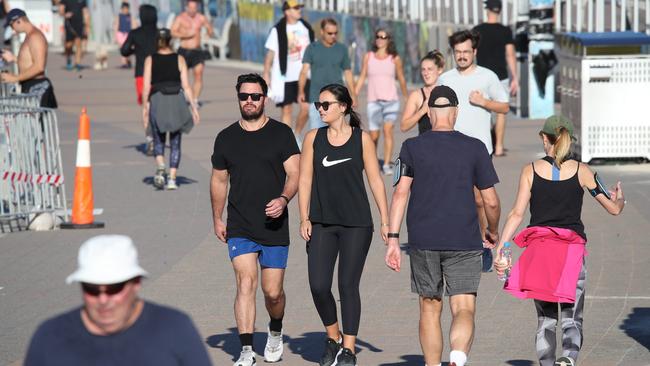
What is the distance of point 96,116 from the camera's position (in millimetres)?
26391

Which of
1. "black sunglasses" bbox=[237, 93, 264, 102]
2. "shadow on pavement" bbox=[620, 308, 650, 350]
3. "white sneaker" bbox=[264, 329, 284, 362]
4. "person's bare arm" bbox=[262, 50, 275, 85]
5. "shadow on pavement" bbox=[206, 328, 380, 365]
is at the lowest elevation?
"shadow on pavement" bbox=[206, 328, 380, 365]

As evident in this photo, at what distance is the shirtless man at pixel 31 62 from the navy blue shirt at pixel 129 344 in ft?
37.5

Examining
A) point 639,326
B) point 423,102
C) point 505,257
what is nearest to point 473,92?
point 423,102

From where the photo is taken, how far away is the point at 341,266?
845 cm

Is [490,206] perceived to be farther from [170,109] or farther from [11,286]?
[170,109]

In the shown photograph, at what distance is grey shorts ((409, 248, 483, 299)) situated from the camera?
768cm

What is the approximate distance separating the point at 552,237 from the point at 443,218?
2.04ft

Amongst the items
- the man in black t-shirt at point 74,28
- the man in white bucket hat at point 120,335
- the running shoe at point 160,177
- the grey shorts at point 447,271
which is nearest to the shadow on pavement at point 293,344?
the grey shorts at point 447,271

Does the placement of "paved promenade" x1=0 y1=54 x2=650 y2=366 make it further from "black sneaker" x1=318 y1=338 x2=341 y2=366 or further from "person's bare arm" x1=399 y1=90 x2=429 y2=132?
"person's bare arm" x1=399 y1=90 x2=429 y2=132

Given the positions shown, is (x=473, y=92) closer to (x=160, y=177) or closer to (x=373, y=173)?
(x=373, y=173)

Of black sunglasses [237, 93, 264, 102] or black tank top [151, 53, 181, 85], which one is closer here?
black sunglasses [237, 93, 264, 102]

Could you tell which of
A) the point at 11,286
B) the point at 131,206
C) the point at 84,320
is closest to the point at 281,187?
the point at 11,286

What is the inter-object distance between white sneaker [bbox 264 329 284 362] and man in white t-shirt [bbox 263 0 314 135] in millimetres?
9329

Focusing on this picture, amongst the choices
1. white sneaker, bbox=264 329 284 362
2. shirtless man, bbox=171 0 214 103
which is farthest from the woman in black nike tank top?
shirtless man, bbox=171 0 214 103
